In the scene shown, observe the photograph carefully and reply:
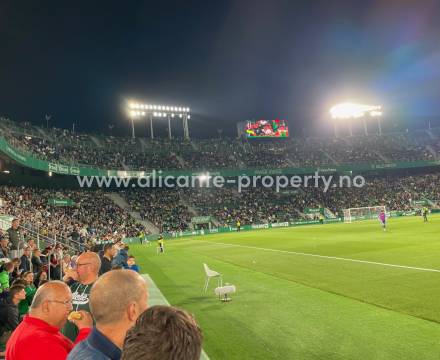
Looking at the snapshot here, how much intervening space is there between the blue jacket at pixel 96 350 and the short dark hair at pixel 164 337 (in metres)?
0.69

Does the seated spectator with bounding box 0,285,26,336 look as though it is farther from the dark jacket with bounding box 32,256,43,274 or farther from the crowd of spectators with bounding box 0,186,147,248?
the crowd of spectators with bounding box 0,186,147,248

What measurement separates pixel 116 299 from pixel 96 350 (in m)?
0.33

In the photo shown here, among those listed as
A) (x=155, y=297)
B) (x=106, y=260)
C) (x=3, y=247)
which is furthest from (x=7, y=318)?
(x=3, y=247)

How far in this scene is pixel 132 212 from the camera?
5762cm

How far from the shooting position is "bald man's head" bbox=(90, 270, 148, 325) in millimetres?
2346

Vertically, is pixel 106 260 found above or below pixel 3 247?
below

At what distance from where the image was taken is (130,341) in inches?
62.7

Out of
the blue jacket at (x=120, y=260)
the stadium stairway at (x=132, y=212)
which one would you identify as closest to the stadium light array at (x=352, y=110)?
the stadium stairway at (x=132, y=212)

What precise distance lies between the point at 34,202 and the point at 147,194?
23153 millimetres

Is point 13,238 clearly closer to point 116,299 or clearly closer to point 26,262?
point 26,262

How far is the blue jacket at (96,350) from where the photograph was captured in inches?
84.0

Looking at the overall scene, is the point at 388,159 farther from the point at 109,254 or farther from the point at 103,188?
the point at 109,254

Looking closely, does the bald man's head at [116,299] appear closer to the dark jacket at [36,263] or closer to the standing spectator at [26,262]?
the dark jacket at [36,263]

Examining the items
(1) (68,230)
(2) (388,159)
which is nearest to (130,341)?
(1) (68,230)
